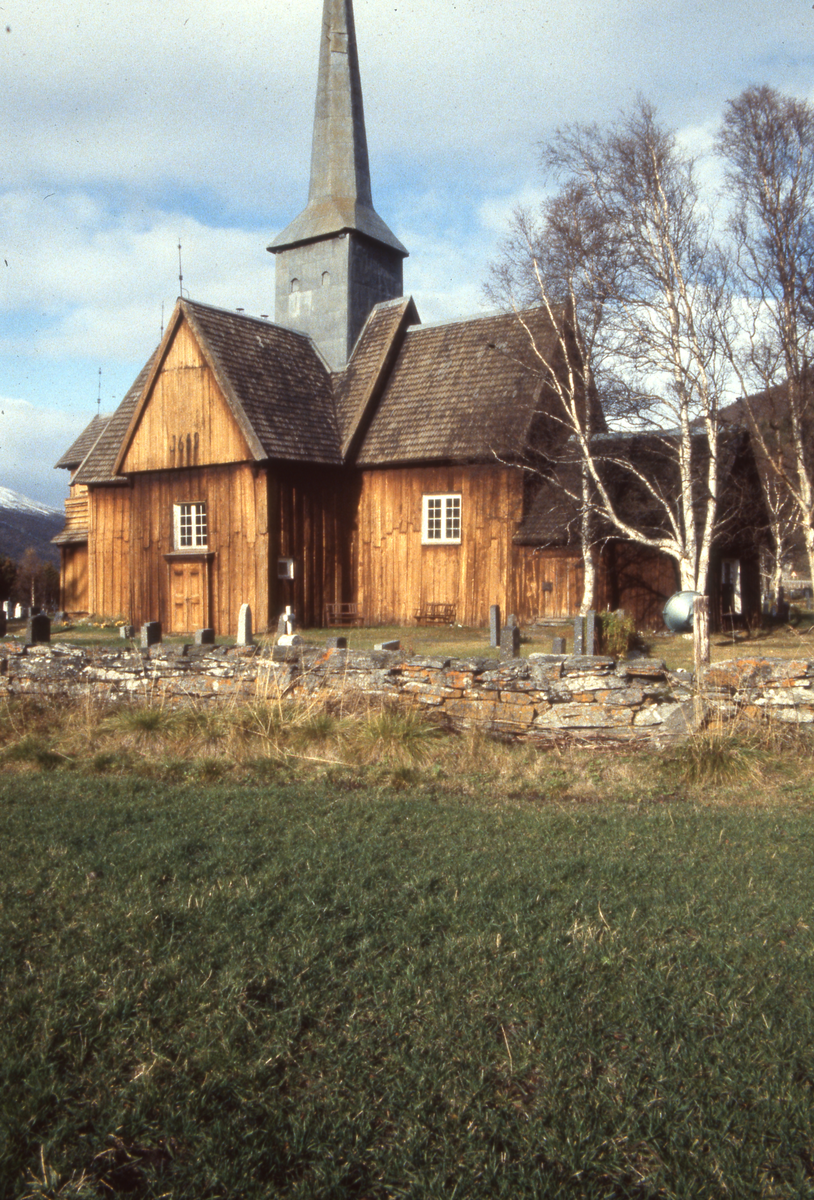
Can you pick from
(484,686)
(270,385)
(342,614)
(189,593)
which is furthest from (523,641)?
(270,385)

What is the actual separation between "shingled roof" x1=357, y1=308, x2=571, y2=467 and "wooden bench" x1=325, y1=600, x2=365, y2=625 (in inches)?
149

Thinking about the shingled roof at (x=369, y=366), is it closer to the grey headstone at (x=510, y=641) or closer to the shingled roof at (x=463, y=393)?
the shingled roof at (x=463, y=393)

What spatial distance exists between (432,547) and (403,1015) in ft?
59.6

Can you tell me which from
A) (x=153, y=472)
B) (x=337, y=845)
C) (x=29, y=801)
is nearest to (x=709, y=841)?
(x=337, y=845)

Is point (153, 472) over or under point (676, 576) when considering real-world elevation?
over

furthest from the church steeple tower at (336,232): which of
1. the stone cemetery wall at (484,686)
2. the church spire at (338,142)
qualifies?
the stone cemetery wall at (484,686)

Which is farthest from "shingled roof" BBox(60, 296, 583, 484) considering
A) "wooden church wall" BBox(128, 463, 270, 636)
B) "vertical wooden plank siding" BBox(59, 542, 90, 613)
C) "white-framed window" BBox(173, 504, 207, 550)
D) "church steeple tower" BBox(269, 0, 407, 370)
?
"vertical wooden plank siding" BBox(59, 542, 90, 613)

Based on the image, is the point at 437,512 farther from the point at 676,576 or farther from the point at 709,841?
the point at 709,841

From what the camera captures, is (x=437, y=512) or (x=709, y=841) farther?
(x=437, y=512)

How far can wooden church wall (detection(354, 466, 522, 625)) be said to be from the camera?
2055 centimetres

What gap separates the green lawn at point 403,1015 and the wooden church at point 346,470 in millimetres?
14756

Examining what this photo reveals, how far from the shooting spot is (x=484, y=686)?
31.6 ft

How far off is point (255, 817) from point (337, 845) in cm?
103

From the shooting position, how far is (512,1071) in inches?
130
